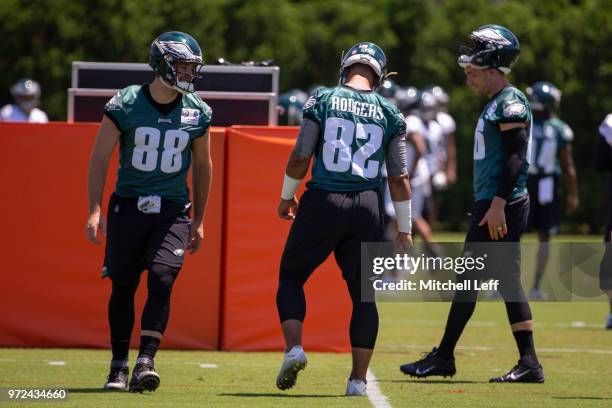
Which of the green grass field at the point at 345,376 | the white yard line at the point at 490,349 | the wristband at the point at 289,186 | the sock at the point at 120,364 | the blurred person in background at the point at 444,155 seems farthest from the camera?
the blurred person in background at the point at 444,155

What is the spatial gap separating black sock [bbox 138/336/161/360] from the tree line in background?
74.1ft

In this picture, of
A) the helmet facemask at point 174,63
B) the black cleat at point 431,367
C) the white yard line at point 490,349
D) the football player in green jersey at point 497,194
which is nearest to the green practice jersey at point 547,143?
the white yard line at point 490,349

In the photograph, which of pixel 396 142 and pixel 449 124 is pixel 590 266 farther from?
pixel 449 124

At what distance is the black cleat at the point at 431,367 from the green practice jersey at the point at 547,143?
633 cm

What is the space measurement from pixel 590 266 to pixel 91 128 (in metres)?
4.52

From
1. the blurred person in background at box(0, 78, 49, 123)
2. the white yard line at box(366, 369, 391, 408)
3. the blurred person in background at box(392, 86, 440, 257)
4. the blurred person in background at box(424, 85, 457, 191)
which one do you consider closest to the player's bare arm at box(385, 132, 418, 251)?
the white yard line at box(366, 369, 391, 408)

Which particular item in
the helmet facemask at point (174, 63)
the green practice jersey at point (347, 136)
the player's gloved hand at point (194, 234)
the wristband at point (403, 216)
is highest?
the helmet facemask at point (174, 63)

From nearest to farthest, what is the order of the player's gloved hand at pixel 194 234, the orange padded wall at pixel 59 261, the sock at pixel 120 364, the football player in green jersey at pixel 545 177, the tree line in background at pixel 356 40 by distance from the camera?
the sock at pixel 120 364
the player's gloved hand at pixel 194 234
the orange padded wall at pixel 59 261
the football player in green jersey at pixel 545 177
the tree line in background at pixel 356 40

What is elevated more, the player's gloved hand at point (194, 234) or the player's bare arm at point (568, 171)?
the player's gloved hand at point (194, 234)

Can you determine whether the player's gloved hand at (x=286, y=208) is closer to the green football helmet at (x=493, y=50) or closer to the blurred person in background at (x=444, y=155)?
the green football helmet at (x=493, y=50)

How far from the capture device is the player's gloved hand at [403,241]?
751cm

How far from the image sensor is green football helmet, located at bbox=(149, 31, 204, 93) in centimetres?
751

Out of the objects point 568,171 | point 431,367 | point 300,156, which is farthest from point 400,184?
point 568,171

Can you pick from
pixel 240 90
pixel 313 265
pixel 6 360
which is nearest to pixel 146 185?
pixel 313 265
